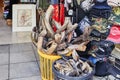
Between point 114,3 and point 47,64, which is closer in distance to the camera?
point 47,64

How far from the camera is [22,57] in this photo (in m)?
3.02

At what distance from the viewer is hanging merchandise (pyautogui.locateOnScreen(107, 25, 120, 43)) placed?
2.46m

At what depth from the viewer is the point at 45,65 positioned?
88.6 inches

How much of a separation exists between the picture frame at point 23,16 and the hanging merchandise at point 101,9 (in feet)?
5.84

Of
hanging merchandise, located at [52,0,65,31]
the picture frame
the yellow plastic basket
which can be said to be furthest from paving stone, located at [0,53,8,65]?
the picture frame

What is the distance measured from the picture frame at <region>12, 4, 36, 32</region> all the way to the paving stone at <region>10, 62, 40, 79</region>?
4.46 ft

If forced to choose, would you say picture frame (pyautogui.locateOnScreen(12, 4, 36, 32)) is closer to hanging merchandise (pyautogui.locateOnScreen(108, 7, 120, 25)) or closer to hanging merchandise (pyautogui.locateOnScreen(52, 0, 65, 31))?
hanging merchandise (pyautogui.locateOnScreen(52, 0, 65, 31))

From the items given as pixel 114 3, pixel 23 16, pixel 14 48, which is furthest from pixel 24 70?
pixel 23 16

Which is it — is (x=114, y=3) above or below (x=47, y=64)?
above

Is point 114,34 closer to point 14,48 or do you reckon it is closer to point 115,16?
point 115,16

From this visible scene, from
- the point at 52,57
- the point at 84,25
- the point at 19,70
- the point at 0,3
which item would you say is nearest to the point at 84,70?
the point at 52,57

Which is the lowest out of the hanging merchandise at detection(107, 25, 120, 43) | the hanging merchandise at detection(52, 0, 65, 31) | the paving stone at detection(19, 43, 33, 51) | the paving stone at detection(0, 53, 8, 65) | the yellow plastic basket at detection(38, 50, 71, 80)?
the paving stone at detection(0, 53, 8, 65)

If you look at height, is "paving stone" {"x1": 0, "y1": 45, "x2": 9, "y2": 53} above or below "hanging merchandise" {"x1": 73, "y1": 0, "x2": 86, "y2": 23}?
below

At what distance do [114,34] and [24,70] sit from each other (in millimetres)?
1205
